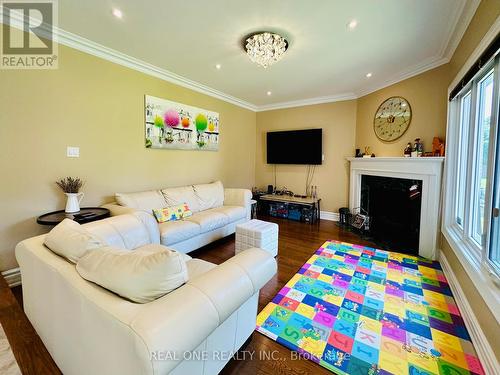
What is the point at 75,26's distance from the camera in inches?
89.9

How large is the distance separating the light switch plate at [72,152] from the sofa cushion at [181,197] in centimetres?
112

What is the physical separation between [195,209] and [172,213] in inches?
21.1

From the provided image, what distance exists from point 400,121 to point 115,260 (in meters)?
4.13

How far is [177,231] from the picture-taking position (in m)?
2.66

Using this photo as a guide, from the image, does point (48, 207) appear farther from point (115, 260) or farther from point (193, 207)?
point (115, 260)

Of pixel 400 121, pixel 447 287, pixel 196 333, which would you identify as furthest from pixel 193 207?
pixel 400 121

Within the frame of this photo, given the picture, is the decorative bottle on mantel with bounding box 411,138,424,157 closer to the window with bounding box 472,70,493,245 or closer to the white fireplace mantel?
the white fireplace mantel

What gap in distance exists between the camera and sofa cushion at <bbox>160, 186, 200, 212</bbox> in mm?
3309

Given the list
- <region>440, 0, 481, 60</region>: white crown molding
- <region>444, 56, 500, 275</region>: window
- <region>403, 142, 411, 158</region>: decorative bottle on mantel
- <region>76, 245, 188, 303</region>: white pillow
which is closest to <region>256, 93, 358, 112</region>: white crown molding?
<region>403, 142, 411, 158</region>: decorative bottle on mantel

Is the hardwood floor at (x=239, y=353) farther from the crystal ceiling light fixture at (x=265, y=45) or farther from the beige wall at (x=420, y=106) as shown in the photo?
the beige wall at (x=420, y=106)

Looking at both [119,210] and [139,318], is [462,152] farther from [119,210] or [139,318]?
[119,210]

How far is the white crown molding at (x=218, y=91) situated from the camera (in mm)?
2100

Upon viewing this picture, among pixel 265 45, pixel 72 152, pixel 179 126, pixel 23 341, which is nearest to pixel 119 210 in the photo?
pixel 72 152

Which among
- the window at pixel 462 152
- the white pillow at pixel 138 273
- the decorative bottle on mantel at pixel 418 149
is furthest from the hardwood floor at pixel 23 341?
the decorative bottle on mantel at pixel 418 149
